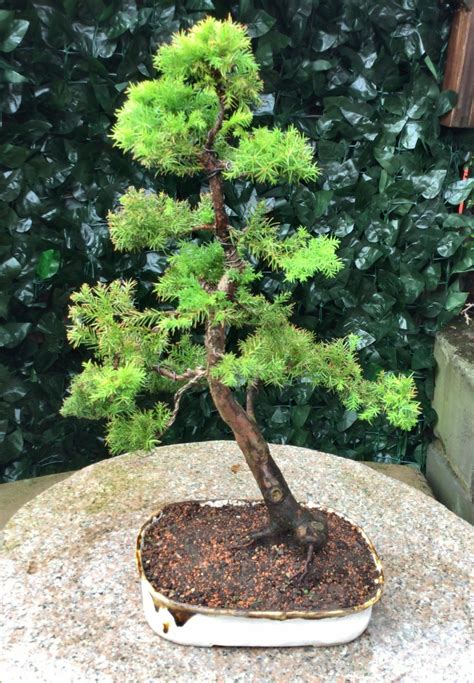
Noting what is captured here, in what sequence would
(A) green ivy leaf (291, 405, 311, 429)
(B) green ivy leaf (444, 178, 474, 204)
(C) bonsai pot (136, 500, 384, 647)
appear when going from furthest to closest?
(A) green ivy leaf (291, 405, 311, 429) < (B) green ivy leaf (444, 178, 474, 204) < (C) bonsai pot (136, 500, 384, 647)

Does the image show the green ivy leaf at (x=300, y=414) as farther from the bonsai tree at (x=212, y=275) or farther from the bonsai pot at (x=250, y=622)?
the bonsai pot at (x=250, y=622)

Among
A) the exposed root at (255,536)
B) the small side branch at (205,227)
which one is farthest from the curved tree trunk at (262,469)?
the small side branch at (205,227)

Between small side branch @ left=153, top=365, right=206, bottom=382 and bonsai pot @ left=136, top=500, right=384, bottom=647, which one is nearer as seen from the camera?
bonsai pot @ left=136, top=500, right=384, bottom=647

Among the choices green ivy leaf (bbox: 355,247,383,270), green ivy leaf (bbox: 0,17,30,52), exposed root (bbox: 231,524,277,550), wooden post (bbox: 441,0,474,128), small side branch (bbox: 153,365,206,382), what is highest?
green ivy leaf (bbox: 0,17,30,52)

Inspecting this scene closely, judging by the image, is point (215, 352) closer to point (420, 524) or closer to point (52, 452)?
point (420, 524)

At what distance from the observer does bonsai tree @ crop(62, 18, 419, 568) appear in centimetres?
94

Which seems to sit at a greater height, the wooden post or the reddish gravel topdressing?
the wooden post

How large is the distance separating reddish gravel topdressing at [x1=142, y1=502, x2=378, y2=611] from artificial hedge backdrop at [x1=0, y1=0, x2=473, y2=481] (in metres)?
0.99

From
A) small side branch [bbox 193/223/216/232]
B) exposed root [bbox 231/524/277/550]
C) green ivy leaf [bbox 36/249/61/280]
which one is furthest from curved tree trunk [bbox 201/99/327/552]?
green ivy leaf [bbox 36/249/61/280]

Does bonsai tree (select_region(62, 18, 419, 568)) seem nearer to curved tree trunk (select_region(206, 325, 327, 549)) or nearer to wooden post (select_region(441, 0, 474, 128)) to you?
curved tree trunk (select_region(206, 325, 327, 549))

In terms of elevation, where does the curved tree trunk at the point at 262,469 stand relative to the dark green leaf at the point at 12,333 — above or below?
below

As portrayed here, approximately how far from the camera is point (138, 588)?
1.25 m

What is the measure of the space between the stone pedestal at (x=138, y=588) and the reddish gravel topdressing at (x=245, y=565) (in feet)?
0.31

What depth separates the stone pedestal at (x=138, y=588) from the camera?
1.06 meters
